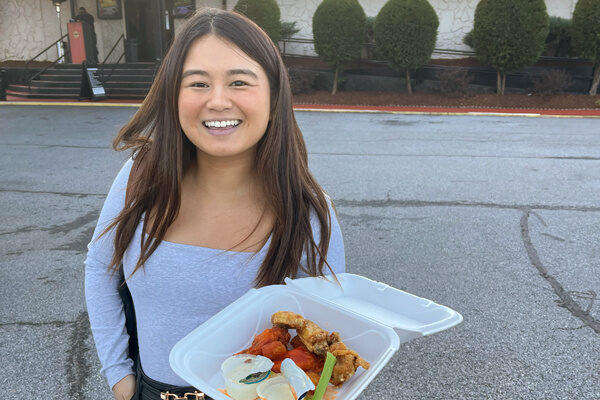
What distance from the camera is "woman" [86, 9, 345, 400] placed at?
1.46m

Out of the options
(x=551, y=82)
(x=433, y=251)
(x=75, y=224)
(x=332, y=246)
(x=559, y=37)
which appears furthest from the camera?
(x=559, y=37)

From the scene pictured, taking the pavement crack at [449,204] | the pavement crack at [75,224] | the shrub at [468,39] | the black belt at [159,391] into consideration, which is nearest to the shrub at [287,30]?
the shrub at [468,39]

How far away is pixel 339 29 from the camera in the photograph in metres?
15.0

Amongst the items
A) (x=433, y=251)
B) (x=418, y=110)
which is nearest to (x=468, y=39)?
(x=418, y=110)

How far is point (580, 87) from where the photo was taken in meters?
15.0

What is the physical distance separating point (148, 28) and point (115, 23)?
1.58m

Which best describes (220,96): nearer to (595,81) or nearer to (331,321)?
(331,321)

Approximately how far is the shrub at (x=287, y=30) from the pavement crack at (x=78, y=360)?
1498 centimetres

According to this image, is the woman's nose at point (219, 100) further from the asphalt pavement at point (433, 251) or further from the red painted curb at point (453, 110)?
the red painted curb at point (453, 110)

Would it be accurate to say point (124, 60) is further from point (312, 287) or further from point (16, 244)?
point (312, 287)

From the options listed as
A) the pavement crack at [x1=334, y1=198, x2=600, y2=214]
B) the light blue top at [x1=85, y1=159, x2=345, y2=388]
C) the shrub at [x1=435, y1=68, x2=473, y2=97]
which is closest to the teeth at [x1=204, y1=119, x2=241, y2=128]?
the light blue top at [x1=85, y1=159, x2=345, y2=388]

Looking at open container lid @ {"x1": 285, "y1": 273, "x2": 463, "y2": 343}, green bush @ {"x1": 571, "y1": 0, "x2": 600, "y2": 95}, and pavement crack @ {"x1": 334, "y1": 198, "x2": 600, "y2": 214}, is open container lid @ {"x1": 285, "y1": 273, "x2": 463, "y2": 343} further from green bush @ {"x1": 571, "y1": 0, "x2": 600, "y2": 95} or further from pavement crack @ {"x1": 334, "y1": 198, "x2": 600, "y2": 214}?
green bush @ {"x1": 571, "y1": 0, "x2": 600, "y2": 95}

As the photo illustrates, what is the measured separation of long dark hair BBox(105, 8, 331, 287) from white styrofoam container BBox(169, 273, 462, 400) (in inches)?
6.7

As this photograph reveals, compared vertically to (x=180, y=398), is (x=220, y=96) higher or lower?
higher
